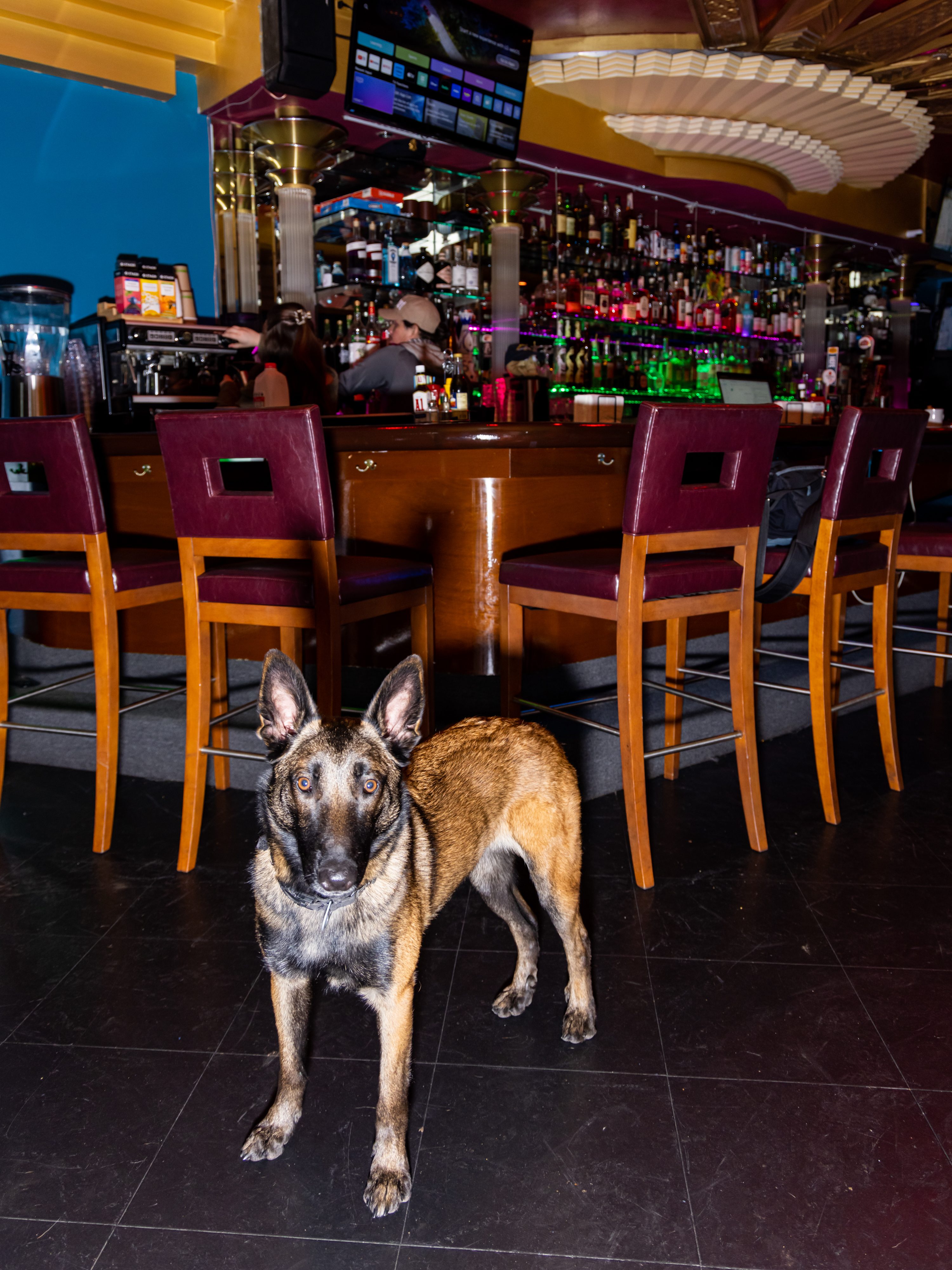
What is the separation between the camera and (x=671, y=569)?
2.44 m

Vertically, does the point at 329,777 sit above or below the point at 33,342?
below

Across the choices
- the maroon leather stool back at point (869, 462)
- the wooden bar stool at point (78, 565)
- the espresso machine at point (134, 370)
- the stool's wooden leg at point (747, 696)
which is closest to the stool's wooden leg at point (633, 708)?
the stool's wooden leg at point (747, 696)

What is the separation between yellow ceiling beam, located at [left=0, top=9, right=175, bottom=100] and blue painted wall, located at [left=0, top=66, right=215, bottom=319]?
102 millimetres

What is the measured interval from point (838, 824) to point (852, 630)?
1998 mm

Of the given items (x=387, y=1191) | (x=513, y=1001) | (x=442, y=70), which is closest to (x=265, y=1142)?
(x=387, y=1191)

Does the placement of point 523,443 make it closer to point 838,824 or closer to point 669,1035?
point 838,824

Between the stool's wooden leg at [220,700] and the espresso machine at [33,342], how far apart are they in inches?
67.8

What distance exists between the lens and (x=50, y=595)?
2.70 metres

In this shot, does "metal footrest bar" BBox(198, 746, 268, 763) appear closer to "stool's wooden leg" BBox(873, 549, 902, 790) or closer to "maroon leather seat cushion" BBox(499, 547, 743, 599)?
"maroon leather seat cushion" BBox(499, 547, 743, 599)

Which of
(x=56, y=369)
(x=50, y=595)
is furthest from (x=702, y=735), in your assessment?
(x=56, y=369)

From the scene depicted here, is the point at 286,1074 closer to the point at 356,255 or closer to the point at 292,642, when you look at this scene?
the point at 292,642

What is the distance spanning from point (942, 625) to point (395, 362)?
120 inches

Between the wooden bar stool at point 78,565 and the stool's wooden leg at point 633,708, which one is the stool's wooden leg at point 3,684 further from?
the stool's wooden leg at point 633,708

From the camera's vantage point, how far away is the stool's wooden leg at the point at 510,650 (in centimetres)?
277
